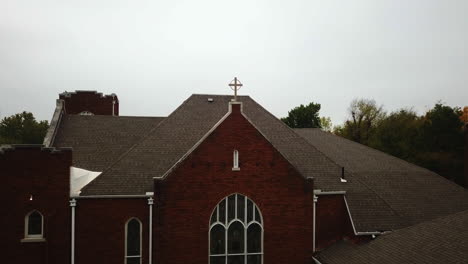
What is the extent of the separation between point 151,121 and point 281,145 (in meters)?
9.41

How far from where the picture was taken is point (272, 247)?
18.5m

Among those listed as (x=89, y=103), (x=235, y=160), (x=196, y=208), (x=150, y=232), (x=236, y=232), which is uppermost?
(x=89, y=103)

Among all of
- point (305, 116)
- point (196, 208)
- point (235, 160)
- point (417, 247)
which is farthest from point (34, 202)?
point (305, 116)

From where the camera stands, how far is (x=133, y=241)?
58.3 ft

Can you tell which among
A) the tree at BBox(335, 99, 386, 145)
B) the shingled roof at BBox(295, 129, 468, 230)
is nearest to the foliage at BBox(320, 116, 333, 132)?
the tree at BBox(335, 99, 386, 145)

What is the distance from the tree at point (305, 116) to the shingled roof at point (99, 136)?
3435 centimetres

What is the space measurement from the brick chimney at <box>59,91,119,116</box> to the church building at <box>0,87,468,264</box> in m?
11.0

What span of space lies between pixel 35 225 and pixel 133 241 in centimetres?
433

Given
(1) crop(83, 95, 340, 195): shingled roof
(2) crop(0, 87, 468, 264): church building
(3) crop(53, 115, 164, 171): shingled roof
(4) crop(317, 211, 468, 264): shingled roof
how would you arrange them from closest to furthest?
(4) crop(317, 211, 468, 264): shingled roof
(2) crop(0, 87, 468, 264): church building
(1) crop(83, 95, 340, 195): shingled roof
(3) crop(53, 115, 164, 171): shingled roof

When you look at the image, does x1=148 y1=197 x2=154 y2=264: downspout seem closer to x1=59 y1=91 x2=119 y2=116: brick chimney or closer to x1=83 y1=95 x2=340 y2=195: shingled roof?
x1=83 y1=95 x2=340 y2=195: shingled roof

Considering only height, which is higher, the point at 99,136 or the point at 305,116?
the point at 305,116

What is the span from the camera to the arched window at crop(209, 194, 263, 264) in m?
18.0

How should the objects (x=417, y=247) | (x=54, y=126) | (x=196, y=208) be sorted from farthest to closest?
(x=54, y=126) → (x=196, y=208) → (x=417, y=247)

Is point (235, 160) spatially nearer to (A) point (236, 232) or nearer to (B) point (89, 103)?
(A) point (236, 232)
